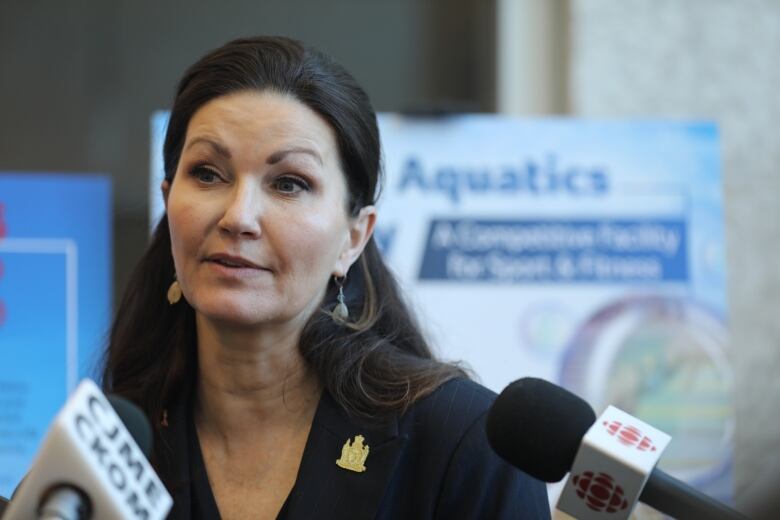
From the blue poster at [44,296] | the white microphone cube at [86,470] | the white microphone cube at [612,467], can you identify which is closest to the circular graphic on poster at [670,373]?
the blue poster at [44,296]

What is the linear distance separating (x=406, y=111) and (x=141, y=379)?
1.64 meters

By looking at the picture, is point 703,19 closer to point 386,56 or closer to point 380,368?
point 386,56

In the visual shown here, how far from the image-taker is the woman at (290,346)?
2.19 meters

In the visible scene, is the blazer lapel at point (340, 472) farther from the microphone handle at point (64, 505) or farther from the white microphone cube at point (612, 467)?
the microphone handle at point (64, 505)

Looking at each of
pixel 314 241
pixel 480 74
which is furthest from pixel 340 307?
pixel 480 74

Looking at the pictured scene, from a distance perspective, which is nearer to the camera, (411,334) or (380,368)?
(380,368)

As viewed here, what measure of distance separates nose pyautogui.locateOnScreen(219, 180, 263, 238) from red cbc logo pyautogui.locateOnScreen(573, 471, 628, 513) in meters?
0.93

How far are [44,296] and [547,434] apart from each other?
2733mm

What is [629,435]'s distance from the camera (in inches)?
57.5

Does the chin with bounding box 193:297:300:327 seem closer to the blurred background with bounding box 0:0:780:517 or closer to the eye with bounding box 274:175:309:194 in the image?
the eye with bounding box 274:175:309:194

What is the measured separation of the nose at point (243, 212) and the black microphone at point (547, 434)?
70 cm

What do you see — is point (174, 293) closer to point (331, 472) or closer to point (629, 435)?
point (331, 472)

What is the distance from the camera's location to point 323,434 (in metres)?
2.32

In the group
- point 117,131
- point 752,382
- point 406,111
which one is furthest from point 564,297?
point 117,131
